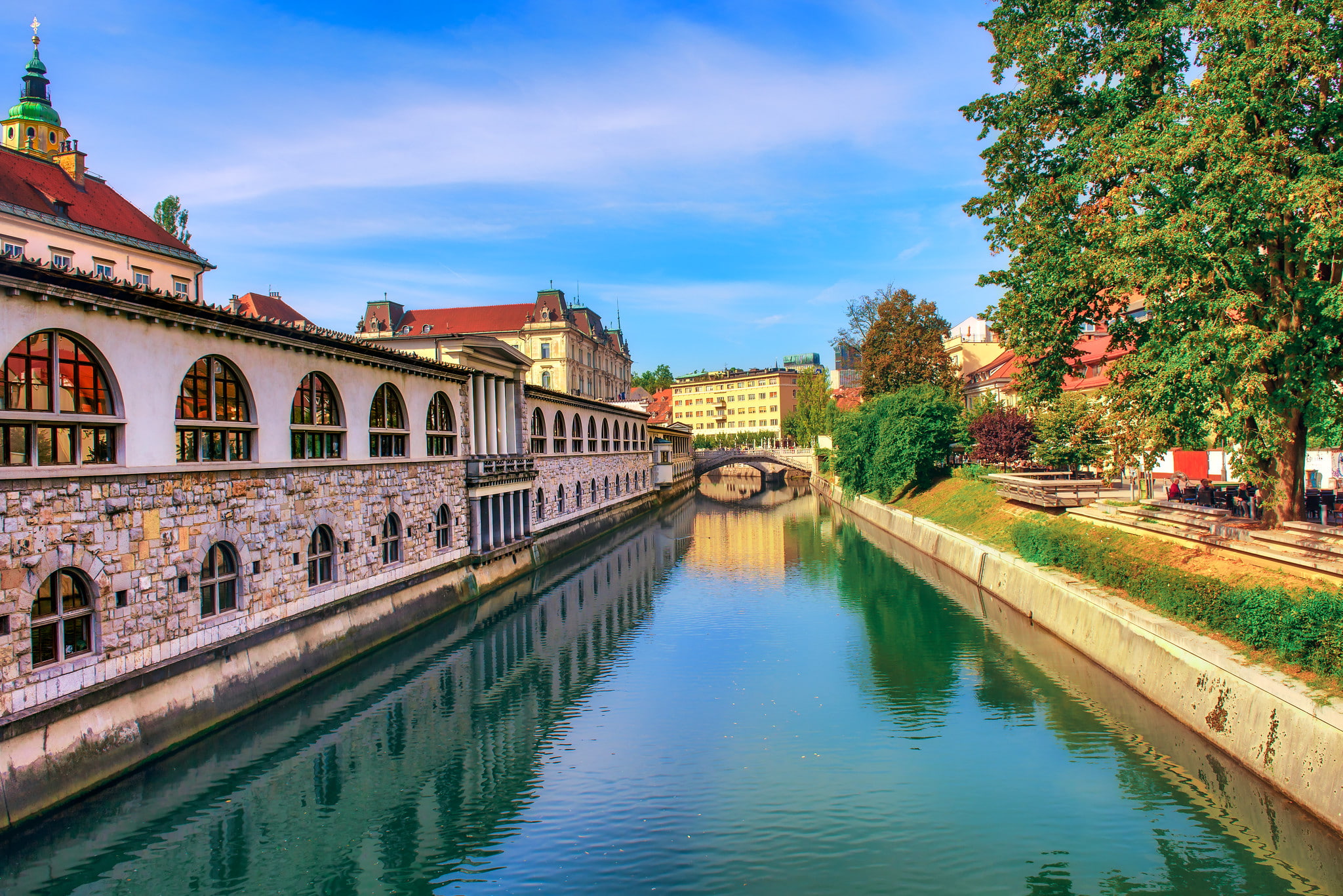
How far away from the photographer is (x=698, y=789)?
15.1 m

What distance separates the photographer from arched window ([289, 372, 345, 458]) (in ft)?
73.0

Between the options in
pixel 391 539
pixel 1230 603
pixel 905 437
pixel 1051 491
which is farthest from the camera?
Answer: pixel 905 437

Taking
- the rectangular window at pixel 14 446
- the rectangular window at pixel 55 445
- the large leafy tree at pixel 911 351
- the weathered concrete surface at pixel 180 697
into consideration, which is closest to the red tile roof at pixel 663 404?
the large leafy tree at pixel 911 351

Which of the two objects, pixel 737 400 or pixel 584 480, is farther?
pixel 737 400

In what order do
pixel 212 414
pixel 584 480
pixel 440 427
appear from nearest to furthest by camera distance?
pixel 212 414, pixel 440 427, pixel 584 480

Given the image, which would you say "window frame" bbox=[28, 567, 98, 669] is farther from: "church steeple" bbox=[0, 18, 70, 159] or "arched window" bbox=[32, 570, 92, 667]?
"church steeple" bbox=[0, 18, 70, 159]

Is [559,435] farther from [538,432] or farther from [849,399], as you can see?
[849,399]

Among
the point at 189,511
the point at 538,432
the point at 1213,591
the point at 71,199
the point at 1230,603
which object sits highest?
the point at 71,199

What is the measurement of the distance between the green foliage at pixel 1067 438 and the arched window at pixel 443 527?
95.7 feet

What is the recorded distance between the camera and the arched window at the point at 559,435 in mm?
49031

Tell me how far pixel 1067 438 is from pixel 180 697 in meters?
39.3

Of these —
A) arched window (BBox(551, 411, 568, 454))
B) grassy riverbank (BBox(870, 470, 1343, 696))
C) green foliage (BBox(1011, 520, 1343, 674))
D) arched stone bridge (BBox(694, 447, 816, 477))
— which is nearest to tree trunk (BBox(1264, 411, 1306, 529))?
grassy riverbank (BBox(870, 470, 1343, 696))

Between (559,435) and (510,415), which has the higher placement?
(510,415)

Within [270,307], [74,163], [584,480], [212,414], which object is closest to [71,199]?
[74,163]
